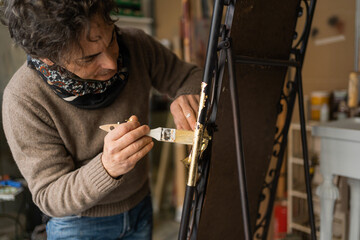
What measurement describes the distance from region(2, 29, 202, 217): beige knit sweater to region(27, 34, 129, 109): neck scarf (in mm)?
21

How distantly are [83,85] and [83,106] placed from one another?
0.18ft

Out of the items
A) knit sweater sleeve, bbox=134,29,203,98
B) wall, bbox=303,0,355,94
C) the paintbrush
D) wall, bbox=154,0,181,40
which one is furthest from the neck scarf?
wall, bbox=154,0,181,40

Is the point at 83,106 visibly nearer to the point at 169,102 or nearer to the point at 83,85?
the point at 83,85

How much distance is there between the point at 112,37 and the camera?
26.5 inches

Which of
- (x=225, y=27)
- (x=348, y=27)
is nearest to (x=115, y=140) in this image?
(x=225, y=27)

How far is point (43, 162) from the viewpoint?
2.26 ft

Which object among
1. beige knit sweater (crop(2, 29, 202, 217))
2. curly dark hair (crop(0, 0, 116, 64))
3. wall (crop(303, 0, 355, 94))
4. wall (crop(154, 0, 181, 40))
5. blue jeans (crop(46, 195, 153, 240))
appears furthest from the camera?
wall (crop(154, 0, 181, 40))

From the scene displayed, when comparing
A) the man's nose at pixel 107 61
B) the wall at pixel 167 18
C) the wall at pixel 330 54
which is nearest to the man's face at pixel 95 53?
the man's nose at pixel 107 61

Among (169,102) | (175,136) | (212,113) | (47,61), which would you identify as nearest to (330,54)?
(169,102)

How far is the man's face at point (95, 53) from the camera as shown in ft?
1.96

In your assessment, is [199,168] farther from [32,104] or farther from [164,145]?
[164,145]

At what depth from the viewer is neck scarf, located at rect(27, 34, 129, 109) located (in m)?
0.68

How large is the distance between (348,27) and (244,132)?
1224 mm

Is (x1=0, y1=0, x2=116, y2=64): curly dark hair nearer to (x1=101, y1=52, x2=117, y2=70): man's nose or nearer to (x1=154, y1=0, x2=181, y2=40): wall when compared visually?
(x1=101, y1=52, x2=117, y2=70): man's nose
